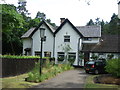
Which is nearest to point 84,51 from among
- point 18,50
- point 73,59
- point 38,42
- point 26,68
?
point 73,59

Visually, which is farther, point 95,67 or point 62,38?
point 62,38

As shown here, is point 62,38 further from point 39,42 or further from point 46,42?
point 39,42

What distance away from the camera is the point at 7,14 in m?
12.5

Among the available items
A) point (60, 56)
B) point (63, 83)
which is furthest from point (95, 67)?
point (60, 56)

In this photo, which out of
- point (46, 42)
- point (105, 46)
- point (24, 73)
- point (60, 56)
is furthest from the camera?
Answer: point (46, 42)

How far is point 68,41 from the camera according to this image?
33531mm

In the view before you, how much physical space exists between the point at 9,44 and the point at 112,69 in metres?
32.0

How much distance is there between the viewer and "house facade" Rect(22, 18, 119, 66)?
32656 mm

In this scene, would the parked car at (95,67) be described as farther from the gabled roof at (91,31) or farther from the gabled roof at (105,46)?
the gabled roof at (91,31)

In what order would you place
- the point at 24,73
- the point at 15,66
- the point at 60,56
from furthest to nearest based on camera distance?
the point at 60,56 < the point at 24,73 < the point at 15,66

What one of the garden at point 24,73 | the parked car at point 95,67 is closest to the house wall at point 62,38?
the parked car at point 95,67

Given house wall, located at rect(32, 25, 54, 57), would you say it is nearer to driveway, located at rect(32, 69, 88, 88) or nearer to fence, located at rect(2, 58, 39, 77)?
fence, located at rect(2, 58, 39, 77)

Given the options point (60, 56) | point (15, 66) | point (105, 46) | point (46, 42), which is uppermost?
point (46, 42)

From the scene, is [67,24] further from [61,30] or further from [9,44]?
[9,44]
